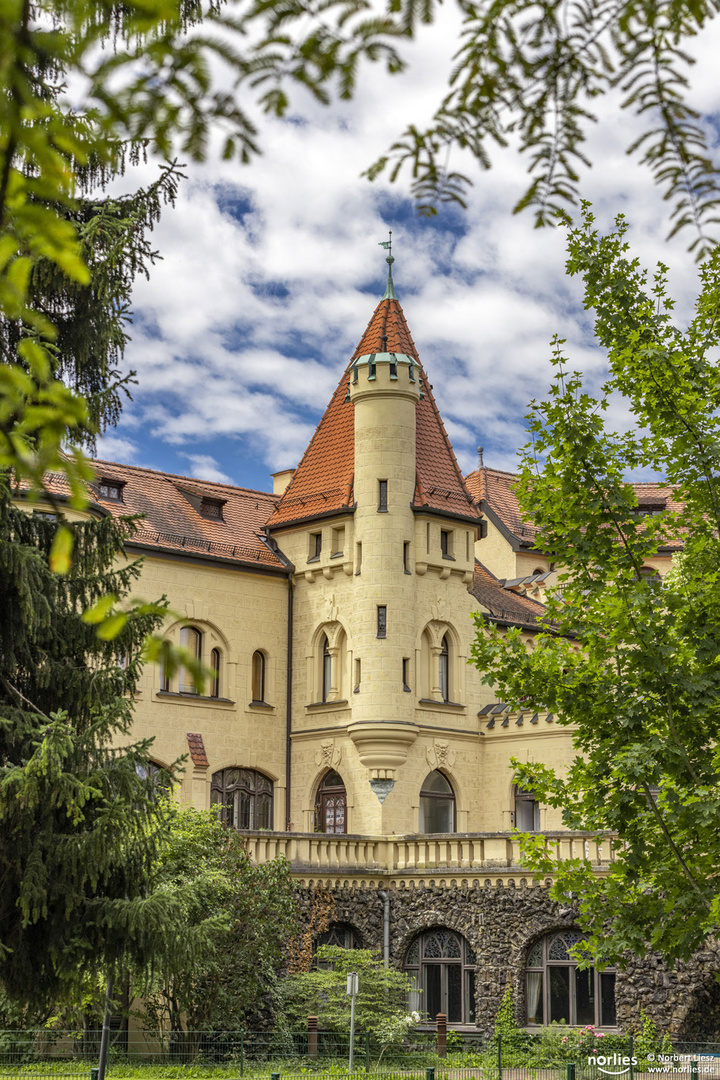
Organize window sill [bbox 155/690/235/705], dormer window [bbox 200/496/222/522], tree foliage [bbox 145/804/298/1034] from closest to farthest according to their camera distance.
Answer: tree foliage [bbox 145/804/298/1034] < window sill [bbox 155/690/235/705] < dormer window [bbox 200/496/222/522]

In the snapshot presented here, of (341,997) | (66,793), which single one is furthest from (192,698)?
(66,793)

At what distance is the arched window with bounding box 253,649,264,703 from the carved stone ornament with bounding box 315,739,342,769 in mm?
2136

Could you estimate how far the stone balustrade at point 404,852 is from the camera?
1035 inches

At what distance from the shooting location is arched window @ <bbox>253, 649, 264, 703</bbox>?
33969 millimetres

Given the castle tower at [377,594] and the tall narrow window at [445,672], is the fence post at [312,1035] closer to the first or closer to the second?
the castle tower at [377,594]

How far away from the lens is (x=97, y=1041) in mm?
20531

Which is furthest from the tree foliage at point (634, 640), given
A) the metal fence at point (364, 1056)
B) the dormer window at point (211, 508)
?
the dormer window at point (211, 508)

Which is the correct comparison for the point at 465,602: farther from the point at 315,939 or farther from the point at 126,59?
the point at 126,59

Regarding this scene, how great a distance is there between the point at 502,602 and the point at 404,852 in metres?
10.1

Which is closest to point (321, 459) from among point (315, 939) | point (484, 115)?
point (315, 939)

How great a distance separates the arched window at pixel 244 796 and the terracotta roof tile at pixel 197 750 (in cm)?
107

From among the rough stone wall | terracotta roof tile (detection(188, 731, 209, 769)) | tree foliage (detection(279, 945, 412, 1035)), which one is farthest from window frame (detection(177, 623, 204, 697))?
tree foliage (detection(279, 945, 412, 1035))

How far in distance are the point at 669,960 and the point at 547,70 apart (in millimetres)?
10238

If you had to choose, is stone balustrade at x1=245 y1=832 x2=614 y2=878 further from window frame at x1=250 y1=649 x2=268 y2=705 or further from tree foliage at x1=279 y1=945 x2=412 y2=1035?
window frame at x1=250 y1=649 x2=268 y2=705
